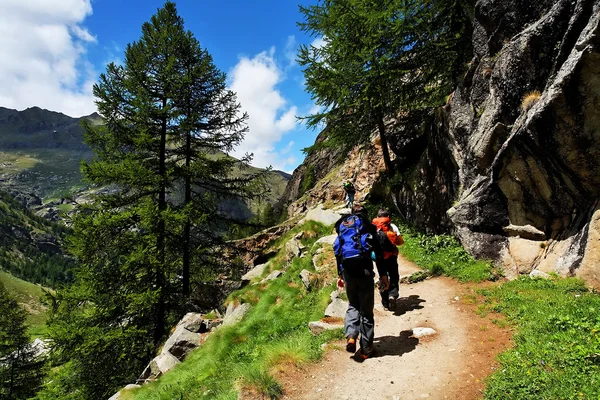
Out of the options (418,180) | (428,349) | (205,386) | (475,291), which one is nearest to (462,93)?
(418,180)

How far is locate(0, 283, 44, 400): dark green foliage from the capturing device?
30281mm

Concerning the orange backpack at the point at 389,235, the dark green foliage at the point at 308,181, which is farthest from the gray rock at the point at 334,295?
the dark green foliage at the point at 308,181

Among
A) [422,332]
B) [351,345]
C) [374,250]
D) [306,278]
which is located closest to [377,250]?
[374,250]

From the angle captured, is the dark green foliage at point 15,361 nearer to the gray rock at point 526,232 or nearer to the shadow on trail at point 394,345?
the shadow on trail at point 394,345

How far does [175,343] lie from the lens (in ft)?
39.5

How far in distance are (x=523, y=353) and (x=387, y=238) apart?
367cm

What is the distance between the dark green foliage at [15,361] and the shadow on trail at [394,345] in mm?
36736

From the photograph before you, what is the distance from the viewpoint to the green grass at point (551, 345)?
443 cm

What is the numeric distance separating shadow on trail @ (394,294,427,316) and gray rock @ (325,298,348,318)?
1320 mm

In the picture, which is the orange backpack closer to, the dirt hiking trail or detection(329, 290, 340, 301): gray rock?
the dirt hiking trail

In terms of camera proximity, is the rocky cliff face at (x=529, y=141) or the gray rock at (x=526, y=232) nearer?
the rocky cliff face at (x=529, y=141)

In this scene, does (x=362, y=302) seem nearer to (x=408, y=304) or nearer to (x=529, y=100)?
(x=408, y=304)

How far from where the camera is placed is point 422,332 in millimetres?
7219

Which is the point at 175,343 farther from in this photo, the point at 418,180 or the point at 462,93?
the point at 462,93
